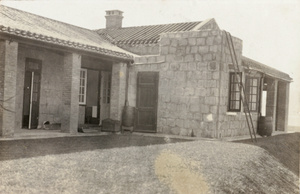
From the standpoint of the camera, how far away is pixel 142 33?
15.8m

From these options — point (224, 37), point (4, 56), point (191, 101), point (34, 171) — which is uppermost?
point (224, 37)

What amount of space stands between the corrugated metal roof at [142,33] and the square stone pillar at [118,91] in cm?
241

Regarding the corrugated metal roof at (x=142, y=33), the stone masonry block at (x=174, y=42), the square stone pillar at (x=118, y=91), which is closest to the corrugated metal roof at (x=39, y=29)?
the square stone pillar at (x=118, y=91)

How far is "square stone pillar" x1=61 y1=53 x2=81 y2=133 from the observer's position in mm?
10711

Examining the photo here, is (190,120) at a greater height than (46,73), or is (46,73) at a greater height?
(46,73)

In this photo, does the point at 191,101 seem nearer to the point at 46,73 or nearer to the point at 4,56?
the point at 46,73

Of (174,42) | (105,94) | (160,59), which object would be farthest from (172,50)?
(105,94)

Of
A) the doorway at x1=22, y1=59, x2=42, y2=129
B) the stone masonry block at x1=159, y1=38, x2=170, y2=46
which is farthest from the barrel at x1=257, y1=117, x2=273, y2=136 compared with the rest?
the doorway at x1=22, y1=59, x2=42, y2=129

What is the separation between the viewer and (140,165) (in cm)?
584

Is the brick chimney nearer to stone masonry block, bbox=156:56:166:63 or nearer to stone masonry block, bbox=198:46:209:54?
stone masonry block, bbox=156:56:166:63

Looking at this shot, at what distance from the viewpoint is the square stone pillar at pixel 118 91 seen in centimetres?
1251

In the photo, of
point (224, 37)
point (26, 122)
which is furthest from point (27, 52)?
point (224, 37)

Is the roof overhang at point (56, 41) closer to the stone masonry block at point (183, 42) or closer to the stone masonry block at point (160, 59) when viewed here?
the stone masonry block at point (160, 59)

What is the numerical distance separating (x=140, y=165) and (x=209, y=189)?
4.38ft
